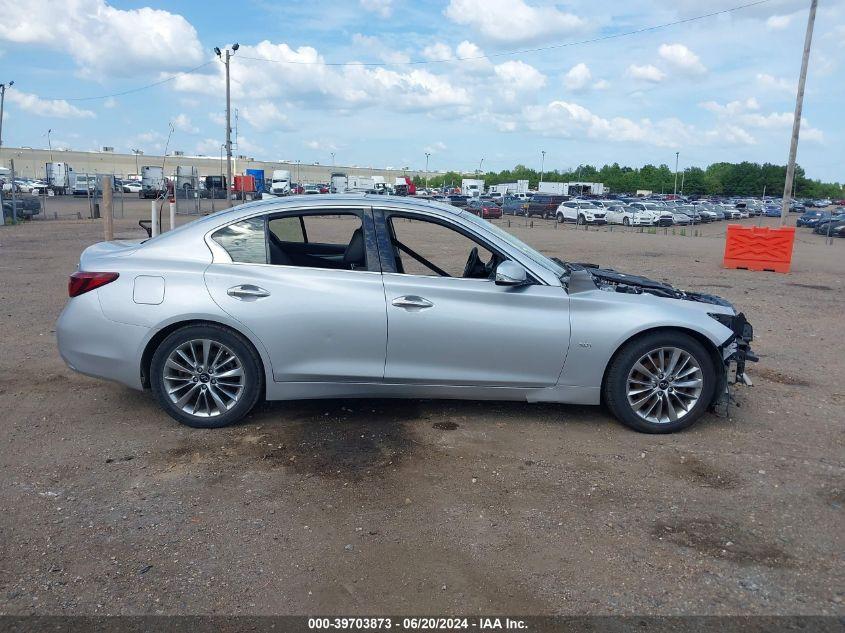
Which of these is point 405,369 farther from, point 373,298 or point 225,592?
point 225,592

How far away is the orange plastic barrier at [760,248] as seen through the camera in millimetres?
16391

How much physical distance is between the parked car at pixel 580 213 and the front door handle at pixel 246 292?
141 ft

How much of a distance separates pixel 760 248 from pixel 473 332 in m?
14.1

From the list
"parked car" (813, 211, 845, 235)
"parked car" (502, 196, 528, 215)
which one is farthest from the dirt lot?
"parked car" (502, 196, 528, 215)

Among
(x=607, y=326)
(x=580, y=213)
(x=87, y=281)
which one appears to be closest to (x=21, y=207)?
(x=87, y=281)

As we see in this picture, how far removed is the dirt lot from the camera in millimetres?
3213

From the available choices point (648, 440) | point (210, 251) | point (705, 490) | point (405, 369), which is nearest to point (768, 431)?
point (648, 440)

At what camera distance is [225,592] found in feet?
10.4

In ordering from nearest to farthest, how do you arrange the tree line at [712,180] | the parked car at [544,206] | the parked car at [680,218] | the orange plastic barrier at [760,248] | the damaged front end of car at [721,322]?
the damaged front end of car at [721,322]
the orange plastic barrier at [760,248]
the parked car at [680,218]
the parked car at [544,206]
the tree line at [712,180]

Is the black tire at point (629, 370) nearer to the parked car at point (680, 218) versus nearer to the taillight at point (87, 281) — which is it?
the taillight at point (87, 281)

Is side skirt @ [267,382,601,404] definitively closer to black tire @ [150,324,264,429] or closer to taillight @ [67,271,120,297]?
black tire @ [150,324,264,429]

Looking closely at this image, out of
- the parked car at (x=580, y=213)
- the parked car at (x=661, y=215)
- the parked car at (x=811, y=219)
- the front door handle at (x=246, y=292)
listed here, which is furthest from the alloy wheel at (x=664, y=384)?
the parked car at (x=811, y=219)

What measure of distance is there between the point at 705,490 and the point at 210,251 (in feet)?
11.9

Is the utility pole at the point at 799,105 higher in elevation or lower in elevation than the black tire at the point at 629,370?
higher
